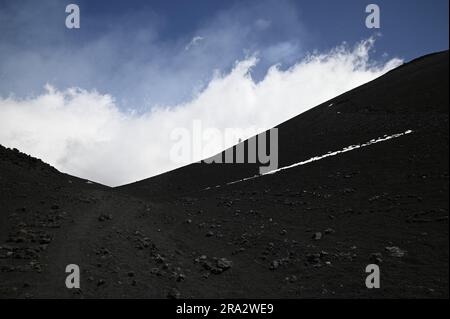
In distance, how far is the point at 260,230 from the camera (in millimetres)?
22500

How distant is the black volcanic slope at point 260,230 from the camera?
15.1m

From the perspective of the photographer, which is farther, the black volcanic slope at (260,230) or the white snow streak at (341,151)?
the white snow streak at (341,151)

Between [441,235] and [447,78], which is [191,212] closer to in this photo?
[441,235]

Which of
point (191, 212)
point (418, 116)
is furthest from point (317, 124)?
point (191, 212)

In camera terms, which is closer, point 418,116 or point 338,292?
point 338,292

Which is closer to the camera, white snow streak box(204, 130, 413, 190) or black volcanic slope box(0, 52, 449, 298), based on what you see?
black volcanic slope box(0, 52, 449, 298)

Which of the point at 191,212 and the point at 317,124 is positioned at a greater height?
the point at 317,124

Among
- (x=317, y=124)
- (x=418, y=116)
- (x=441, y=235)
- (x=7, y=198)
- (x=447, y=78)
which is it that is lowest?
(x=441, y=235)

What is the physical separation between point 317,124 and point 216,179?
62.4 feet

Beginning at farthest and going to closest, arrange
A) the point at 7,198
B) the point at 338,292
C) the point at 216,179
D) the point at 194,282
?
the point at 216,179 < the point at 7,198 < the point at 194,282 < the point at 338,292

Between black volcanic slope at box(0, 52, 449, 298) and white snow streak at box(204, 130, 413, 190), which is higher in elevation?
white snow streak at box(204, 130, 413, 190)

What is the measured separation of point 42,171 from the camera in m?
33.2

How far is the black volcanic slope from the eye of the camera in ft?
49.6

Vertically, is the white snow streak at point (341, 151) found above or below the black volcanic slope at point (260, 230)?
above
